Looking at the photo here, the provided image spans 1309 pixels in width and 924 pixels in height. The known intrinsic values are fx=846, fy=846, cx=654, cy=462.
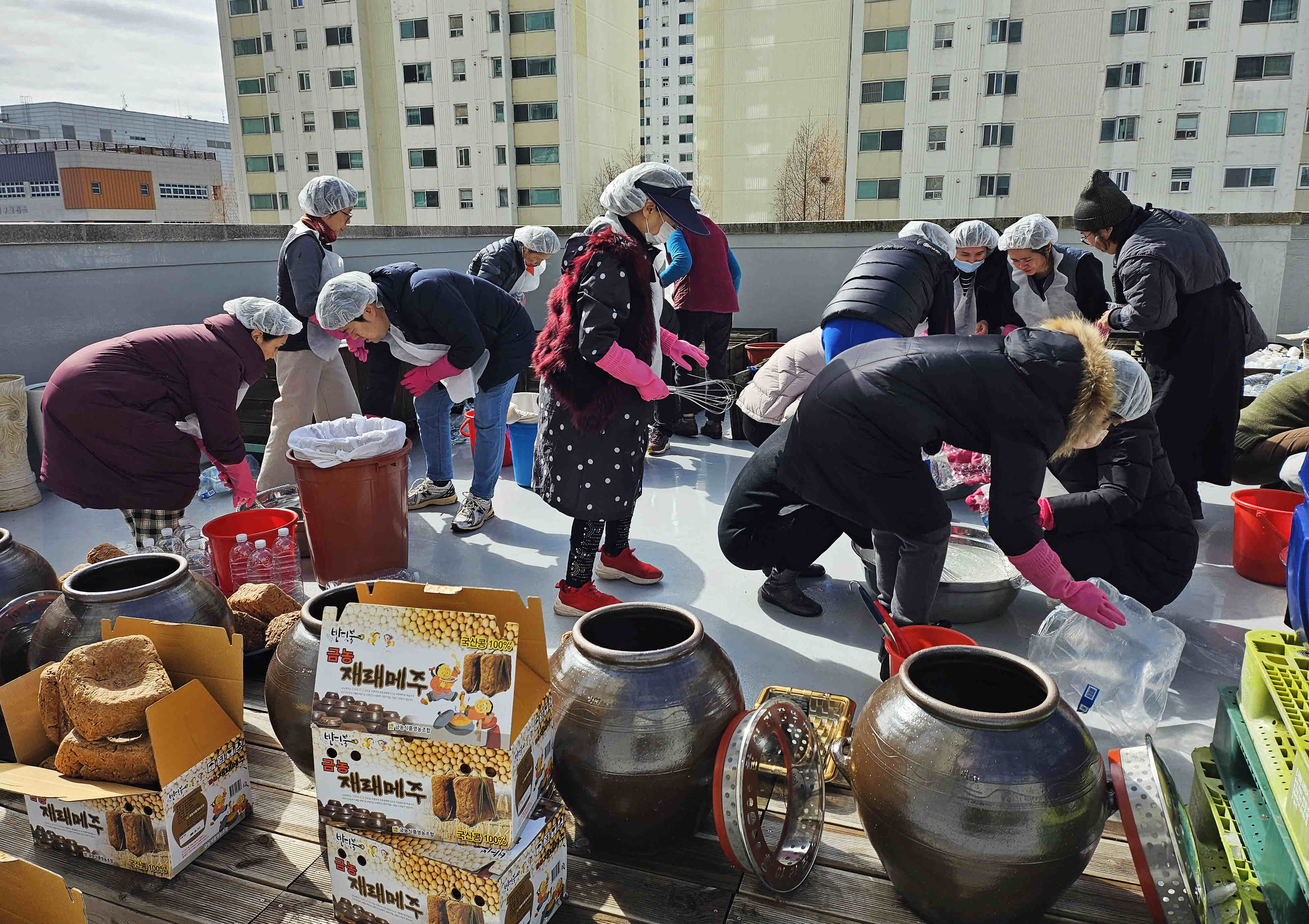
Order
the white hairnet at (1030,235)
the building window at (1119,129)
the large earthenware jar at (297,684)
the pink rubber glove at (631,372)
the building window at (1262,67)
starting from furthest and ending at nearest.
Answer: the building window at (1119,129)
the building window at (1262,67)
the white hairnet at (1030,235)
the pink rubber glove at (631,372)
the large earthenware jar at (297,684)

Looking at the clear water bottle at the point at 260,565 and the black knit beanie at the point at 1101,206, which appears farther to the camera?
the black knit beanie at the point at 1101,206

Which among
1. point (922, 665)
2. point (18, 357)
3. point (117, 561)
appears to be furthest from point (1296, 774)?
point (18, 357)

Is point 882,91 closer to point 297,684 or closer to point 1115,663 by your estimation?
point 1115,663

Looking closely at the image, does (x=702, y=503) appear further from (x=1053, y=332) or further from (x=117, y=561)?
(x=117, y=561)

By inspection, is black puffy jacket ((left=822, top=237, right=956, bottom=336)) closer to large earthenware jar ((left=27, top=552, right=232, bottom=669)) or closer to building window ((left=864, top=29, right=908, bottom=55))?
large earthenware jar ((left=27, top=552, right=232, bottom=669))

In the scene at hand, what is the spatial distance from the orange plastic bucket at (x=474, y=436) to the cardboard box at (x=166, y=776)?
2309mm

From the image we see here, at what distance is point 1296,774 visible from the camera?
3.92 feet

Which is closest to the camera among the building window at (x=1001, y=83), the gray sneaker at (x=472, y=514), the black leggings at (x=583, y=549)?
the black leggings at (x=583, y=549)

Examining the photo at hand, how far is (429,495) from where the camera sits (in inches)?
172

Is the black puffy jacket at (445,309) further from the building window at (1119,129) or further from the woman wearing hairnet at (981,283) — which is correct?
the building window at (1119,129)

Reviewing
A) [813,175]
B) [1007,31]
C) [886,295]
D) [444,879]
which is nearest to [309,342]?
[886,295]

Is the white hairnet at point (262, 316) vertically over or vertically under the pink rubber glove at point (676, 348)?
over

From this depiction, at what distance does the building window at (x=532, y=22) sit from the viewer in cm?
2700

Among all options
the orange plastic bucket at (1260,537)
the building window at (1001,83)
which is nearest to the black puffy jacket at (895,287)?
the orange plastic bucket at (1260,537)
